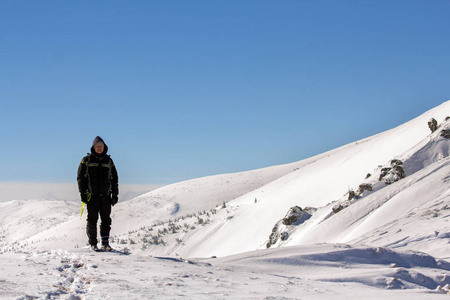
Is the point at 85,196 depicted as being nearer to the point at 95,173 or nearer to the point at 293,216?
the point at 95,173

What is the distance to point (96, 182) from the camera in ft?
24.3

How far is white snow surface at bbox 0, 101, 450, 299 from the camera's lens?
4.19 metres

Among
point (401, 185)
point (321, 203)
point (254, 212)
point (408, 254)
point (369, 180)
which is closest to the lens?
point (408, 254)

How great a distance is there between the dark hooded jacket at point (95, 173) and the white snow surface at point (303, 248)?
3.30 feet

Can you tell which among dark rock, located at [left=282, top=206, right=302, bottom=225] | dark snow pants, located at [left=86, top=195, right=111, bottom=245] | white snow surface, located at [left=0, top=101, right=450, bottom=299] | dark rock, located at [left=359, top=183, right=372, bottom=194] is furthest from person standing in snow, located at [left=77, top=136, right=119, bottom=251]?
dark rock, located at [left=359, top=183, right=372, bottom=194]

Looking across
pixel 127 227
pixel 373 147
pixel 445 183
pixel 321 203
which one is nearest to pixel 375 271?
pixel 445 183

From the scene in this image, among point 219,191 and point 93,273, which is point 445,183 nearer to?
point 93,273

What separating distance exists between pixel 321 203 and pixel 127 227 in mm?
13232

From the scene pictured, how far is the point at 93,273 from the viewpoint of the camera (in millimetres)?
4680

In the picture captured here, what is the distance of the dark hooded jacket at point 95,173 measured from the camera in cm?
737

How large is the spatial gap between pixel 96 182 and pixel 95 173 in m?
0.14

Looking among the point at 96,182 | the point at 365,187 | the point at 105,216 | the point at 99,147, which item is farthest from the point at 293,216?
the point at 99,147

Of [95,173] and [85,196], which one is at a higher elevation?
[95,173]

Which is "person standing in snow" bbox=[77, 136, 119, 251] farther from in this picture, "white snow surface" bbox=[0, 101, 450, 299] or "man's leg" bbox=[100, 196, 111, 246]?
"white snow surface" bbox=[0, 101, 450, 299]
